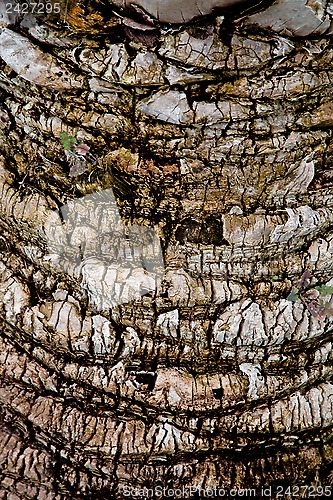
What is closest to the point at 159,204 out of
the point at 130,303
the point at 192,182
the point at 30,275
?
the point at 192,182

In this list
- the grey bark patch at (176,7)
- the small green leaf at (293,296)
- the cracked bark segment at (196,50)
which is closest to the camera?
the grey bark patch at (176,7)

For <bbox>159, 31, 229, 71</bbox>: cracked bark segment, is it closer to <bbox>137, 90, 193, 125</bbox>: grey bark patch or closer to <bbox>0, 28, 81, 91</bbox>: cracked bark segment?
<bbox>137, 90, 193, 125</bbox>: grey bark patch

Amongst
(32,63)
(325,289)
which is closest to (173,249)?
(325,289)

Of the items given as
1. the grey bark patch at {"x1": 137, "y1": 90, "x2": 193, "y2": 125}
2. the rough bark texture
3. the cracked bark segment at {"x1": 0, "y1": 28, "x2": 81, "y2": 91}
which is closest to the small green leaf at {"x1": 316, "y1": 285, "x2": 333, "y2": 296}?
the rough bark texture

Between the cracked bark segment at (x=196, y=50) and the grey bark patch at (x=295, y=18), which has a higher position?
the grey bark patch at (x=295, y=18)

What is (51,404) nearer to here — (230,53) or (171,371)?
(171,371)

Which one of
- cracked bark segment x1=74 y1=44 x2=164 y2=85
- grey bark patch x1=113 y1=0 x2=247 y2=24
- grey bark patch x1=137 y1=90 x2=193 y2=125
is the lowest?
grey bark patch x1=137 y1=90 x2=193 y2=125

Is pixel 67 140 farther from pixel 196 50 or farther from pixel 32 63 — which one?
pixel 196 50

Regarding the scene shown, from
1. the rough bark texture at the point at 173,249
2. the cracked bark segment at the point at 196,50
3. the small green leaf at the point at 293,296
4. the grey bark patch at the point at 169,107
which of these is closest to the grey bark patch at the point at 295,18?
the rough bark texture at the point at 173,249

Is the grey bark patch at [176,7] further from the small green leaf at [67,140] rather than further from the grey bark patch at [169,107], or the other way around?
the small green leaf at [67,140]
